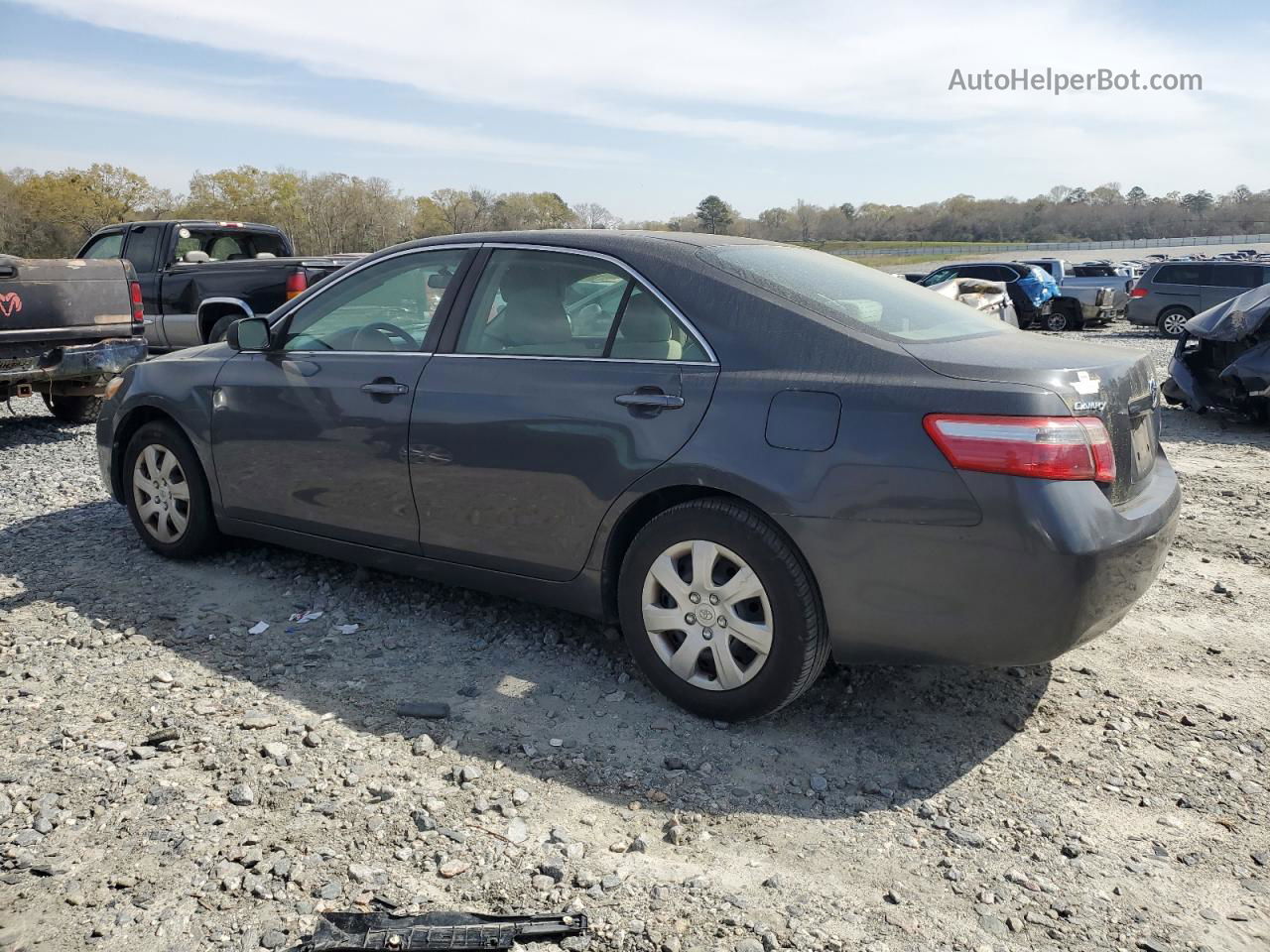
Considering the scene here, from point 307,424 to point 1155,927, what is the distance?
3.62m

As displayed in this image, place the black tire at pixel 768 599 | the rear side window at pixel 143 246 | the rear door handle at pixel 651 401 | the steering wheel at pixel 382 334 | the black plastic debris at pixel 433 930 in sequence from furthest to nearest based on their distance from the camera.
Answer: the rear side window at pixel 143 246, the steering wheel at pixel 382 334, the rear door handle at pixel 651 401, the black tire at pixel 768 599, the black plastic debris at pixel 433 930

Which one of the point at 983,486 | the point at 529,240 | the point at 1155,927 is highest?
the point at 529,240

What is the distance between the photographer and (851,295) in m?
3.80

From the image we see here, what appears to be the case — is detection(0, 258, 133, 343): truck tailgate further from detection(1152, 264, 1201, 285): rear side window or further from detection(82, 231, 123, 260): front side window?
detection(1152, 264, 1201, 285): rear side window

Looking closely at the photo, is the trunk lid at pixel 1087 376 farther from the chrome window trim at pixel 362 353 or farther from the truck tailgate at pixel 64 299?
the truck tailgate at pixel 64 299

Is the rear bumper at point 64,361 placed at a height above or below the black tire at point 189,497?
above

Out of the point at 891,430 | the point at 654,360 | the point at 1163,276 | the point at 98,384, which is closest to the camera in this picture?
the point at 891,430

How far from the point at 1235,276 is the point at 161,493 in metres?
23.2

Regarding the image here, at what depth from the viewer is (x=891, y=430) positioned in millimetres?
3148

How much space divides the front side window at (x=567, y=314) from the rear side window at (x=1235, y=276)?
22042mm

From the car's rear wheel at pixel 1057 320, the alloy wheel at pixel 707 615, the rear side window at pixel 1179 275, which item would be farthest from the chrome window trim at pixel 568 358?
the car's rear wheel at pixel 1057 320

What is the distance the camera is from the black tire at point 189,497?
5.12 m

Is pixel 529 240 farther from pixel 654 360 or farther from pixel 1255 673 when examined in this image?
pixel 1255 673

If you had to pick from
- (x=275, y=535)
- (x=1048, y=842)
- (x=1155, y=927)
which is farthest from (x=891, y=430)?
(x=275, y=535)
